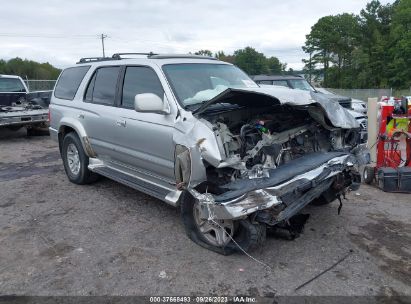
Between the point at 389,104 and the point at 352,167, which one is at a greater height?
the point at 389,104

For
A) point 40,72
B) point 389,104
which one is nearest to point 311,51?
point 40,72

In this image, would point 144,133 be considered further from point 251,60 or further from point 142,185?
point 251,60

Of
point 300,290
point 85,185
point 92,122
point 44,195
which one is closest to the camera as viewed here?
point 300,290

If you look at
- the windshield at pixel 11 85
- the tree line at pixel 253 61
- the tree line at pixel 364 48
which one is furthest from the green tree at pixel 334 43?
the windshield at pixel 11 85

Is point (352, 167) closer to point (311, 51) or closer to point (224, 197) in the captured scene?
point (224, 197)

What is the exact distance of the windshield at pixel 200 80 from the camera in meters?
4.56

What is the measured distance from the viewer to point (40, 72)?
6216cm

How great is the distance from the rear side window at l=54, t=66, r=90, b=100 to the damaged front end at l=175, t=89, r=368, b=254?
2908 millimetres

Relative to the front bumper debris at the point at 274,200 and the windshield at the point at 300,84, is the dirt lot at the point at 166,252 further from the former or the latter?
the windshield at the point at 300,84

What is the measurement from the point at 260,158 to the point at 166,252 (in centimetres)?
133

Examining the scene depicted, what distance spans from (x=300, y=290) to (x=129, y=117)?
2.79m

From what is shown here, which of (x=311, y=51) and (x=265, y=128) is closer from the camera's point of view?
(x=265, y=128)

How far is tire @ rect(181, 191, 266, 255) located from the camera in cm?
370

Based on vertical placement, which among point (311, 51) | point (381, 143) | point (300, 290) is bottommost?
point (300, 290)
